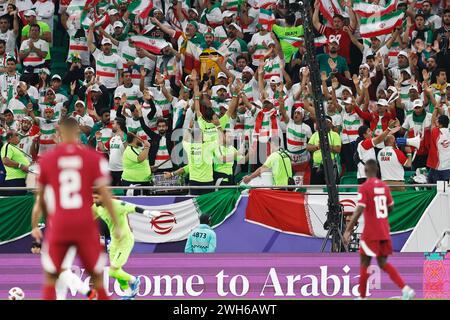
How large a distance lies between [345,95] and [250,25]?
4.17 metres

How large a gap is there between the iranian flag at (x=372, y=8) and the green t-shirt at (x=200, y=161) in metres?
4.99

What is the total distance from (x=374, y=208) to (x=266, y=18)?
11266 mm

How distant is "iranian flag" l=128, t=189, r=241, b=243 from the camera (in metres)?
21.6

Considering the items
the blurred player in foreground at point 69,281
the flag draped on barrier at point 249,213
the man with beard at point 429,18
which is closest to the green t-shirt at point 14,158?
the flag draped on barrier at point 249,213

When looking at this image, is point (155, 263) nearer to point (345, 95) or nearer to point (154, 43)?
point (345, 95)

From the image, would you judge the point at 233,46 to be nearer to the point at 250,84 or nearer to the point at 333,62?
the point at 250,84

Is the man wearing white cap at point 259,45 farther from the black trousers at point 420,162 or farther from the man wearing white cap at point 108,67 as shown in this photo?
the black trousers at point 420,162

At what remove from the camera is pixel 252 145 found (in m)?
22.7

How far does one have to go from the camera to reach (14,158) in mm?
22672

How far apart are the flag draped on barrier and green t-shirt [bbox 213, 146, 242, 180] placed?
0.87 meters

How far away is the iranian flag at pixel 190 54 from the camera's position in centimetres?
2566

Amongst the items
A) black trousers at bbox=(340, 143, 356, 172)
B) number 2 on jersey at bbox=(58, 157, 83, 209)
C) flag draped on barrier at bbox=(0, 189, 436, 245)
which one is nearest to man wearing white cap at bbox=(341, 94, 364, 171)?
black trousers at bbox=(340, 143, 356, 172)
